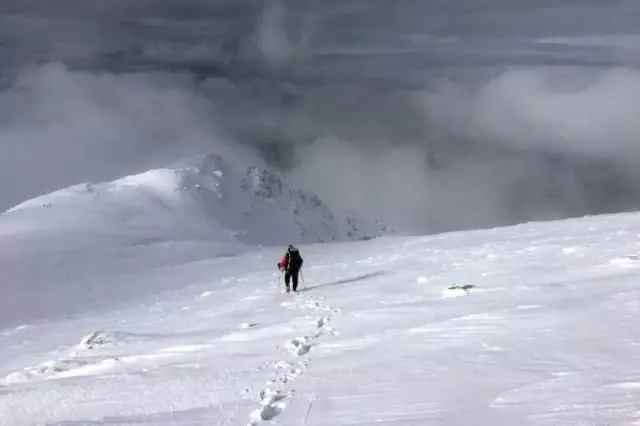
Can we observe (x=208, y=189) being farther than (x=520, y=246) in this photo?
Yes

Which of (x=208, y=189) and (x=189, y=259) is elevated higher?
(x=208, y=189)

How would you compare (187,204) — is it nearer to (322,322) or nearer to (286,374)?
(322,322)

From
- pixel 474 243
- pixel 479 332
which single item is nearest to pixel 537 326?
pixel 479 332

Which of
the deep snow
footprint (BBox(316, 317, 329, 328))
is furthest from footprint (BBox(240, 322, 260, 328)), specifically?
footprint (BBox(316, 317, 329, 328))

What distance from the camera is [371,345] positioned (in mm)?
12070

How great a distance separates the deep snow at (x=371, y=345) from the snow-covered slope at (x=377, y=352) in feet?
0.14

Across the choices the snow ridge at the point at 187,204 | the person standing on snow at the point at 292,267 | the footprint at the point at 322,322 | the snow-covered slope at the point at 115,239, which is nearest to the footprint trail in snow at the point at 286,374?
the footprint at the point at 322,322

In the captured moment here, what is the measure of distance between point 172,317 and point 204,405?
1380 cm

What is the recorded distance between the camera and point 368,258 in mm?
34281

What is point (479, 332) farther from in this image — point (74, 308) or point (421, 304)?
point (74, 308)

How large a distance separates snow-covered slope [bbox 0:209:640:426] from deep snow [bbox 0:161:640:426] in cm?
4

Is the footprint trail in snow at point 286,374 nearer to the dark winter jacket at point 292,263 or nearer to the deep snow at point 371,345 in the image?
the deep snow at point 371,345

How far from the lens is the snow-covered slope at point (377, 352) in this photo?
26.2 feet

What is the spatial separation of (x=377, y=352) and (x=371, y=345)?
2.44 ft
